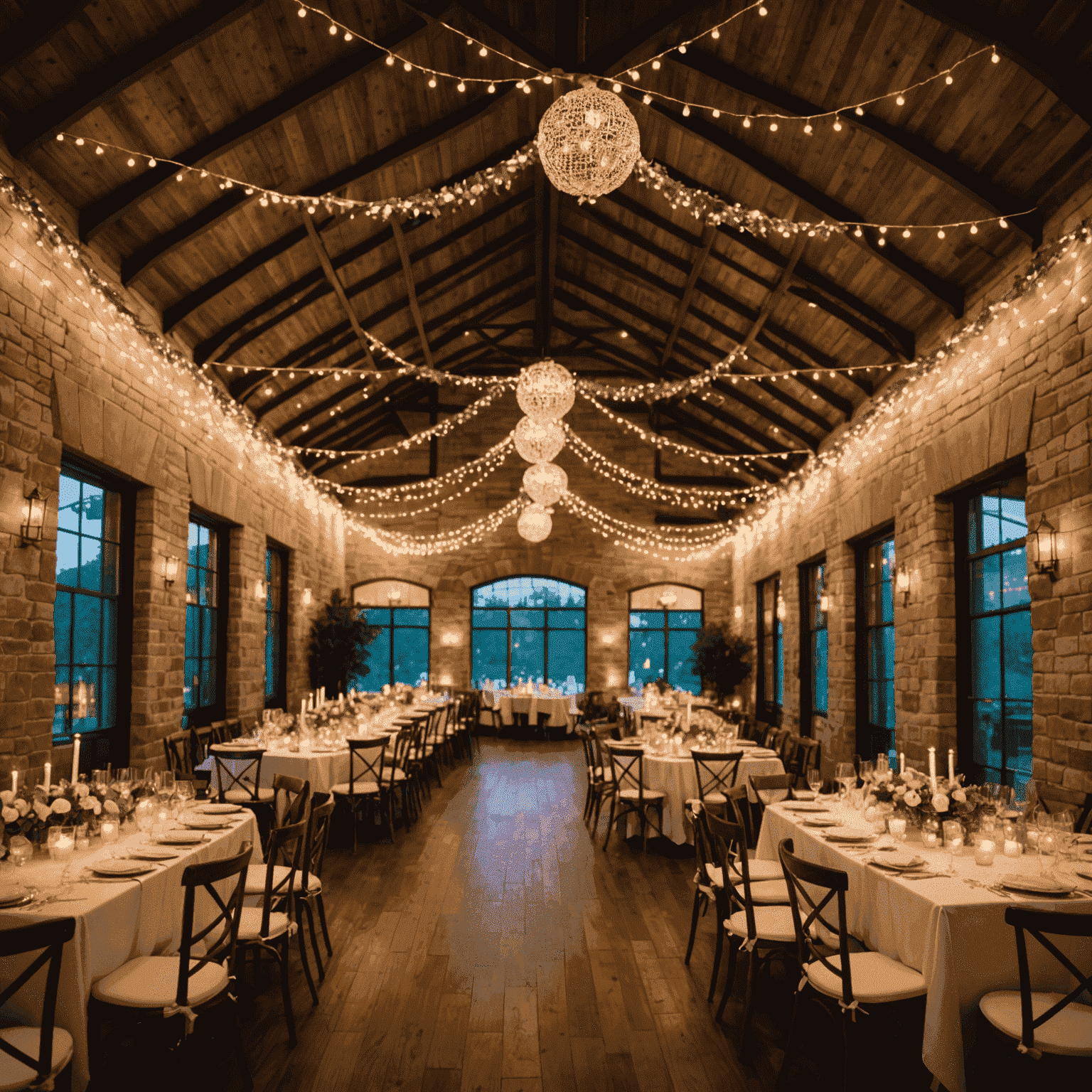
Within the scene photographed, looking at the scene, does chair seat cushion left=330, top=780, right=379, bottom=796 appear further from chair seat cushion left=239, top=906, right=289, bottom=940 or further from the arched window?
the arched window

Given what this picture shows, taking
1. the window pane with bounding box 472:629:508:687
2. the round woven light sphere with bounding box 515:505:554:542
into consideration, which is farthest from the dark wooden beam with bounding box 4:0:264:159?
the window pane with bounding box 472:629:508:687

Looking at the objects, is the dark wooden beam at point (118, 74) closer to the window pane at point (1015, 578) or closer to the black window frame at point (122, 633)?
the black window frame at point (122, 633)

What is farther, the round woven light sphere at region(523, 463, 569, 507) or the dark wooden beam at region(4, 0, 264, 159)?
Answer: the round woven light sphere at region(523, 463, 569, 507)

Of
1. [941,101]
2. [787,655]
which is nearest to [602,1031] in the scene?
[941,101]

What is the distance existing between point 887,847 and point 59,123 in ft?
18.3

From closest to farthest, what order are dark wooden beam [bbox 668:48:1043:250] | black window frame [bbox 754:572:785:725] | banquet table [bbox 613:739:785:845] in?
dark wooden beam [bbox 668:48:1043:250] < banquet table [bbox 613:739:785:845] < black window frame [bbox 754:572:785:725]

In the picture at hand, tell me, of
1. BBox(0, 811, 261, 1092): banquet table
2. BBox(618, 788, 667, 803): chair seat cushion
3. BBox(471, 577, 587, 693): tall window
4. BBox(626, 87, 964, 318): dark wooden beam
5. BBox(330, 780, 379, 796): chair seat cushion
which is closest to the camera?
BBox(0, 811, 261, 1092): banquet table

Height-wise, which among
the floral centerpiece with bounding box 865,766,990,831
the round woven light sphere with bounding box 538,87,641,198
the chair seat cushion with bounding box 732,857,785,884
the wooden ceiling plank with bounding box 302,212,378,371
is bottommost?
the chair seat cushion with bounding box 732,857,785,884

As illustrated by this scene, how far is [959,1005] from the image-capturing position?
277cm

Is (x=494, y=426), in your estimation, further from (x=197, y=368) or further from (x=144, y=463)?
(x=144, y=463)

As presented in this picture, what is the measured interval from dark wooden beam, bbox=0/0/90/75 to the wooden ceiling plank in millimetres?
2657

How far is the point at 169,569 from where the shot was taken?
7082 mm

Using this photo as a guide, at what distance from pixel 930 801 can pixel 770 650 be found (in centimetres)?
916

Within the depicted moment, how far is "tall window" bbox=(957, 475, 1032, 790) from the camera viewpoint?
5.50 meters
